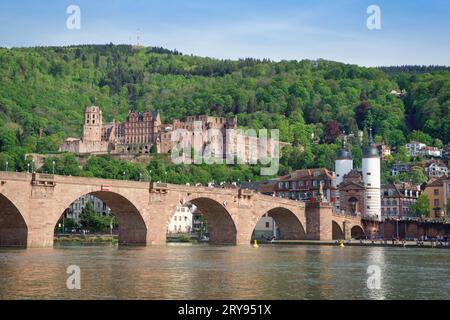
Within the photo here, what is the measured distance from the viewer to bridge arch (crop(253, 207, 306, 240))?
10919cm

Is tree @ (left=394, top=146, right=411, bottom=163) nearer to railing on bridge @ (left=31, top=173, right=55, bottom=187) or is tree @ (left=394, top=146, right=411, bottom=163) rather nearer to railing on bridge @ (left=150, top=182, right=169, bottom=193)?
railing on bridge @ (left=150, top=182, right=169, bottom=193)

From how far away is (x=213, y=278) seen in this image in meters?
45.6

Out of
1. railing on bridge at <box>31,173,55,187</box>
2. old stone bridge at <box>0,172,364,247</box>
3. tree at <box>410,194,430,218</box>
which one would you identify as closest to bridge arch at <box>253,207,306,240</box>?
old stone bridge at <box>0,172,364,247</box>

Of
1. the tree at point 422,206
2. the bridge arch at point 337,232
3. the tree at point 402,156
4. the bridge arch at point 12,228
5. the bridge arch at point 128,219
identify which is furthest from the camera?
the tree at point 402,156

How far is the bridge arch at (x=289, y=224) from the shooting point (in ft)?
358

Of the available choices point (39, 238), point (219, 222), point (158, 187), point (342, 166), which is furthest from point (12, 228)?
point (342, 166)

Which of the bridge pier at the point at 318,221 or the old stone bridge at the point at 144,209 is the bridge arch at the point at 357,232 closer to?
the old stone bridge at the point at 144,209

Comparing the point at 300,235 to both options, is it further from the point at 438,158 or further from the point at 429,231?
the point at 438,158

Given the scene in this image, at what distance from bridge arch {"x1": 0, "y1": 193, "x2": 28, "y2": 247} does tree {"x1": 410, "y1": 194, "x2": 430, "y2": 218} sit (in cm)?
8173

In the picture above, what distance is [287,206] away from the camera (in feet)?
348

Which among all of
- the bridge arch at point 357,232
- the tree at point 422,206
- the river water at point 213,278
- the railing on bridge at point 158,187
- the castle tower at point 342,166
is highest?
the castle tower at point 342,166

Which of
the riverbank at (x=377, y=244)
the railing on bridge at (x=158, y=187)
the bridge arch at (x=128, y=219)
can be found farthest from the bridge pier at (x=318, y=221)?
the bridge arch at (x=128, y=219)

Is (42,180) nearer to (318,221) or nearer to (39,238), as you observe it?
(39,238)
